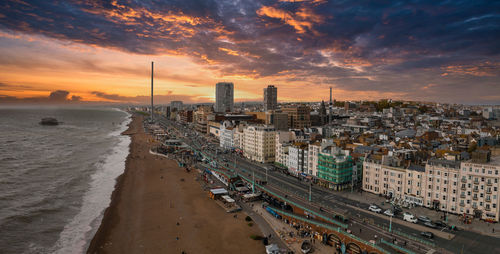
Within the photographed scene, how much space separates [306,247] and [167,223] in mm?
27108

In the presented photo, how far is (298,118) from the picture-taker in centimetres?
19112

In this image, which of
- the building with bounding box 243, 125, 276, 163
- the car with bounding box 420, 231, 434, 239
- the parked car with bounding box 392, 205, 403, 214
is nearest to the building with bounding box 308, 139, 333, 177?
the parked car with bounding box 392, 205, 403, 214

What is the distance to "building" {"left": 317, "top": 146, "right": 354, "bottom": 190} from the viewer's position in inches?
2677

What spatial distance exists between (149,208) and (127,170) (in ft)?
125

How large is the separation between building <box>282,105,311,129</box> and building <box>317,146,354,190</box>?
119 metres

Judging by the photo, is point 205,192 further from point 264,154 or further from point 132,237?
point 264,154

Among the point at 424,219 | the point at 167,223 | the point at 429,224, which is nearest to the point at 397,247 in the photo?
the point at 429,224

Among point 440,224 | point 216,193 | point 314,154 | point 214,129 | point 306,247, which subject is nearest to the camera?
point 306,247

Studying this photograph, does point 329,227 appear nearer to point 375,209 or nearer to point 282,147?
point 375,209

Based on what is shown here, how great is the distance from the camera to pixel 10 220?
2211 inches

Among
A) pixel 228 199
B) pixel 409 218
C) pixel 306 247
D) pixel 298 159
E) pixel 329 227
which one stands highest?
pixel 298 159

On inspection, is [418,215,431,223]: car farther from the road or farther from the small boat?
the small boat

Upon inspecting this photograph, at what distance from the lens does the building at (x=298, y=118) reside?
190875mm

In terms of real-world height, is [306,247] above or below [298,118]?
below
